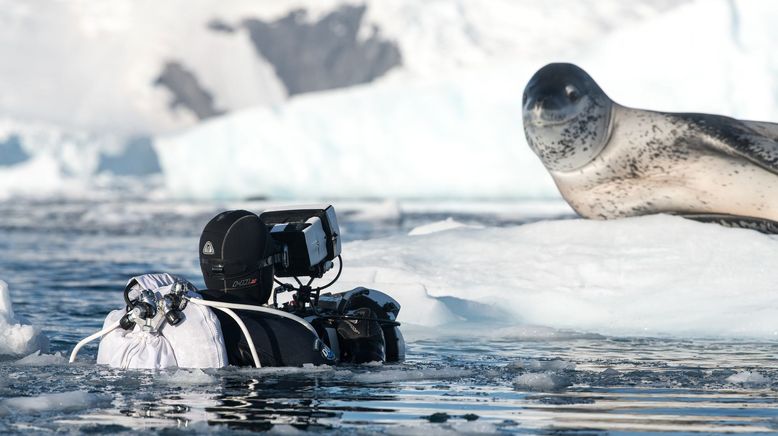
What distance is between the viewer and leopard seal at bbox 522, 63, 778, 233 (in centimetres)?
866

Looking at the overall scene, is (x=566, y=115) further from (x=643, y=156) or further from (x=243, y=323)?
A: (x=243, y=323)

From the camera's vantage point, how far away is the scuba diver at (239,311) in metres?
4.63

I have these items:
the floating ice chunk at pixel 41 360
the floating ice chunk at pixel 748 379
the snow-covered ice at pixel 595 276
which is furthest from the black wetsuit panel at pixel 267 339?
the snow-covered ice at pixel 595 276

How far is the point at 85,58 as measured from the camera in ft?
259

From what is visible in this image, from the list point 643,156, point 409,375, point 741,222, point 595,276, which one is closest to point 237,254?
point 409,375

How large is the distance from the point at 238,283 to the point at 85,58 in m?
77.1

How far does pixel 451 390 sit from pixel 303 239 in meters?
0.84

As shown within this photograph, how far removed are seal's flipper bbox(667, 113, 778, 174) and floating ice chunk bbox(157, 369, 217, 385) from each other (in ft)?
16.4

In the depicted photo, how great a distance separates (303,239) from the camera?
193 inches

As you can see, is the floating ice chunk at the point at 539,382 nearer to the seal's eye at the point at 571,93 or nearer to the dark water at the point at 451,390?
the dark water at the point at 451,390

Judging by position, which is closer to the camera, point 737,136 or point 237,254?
point 237,254

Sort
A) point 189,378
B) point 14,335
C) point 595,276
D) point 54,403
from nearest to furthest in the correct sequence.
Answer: point 54,403
point 189,378
point 14,335
point 595,276

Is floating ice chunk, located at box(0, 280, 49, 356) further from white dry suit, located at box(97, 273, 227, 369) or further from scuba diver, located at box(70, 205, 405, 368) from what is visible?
white dry suit, located at box(97, 273, 227, 369)

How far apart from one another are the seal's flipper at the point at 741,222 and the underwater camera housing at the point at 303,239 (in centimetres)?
445
